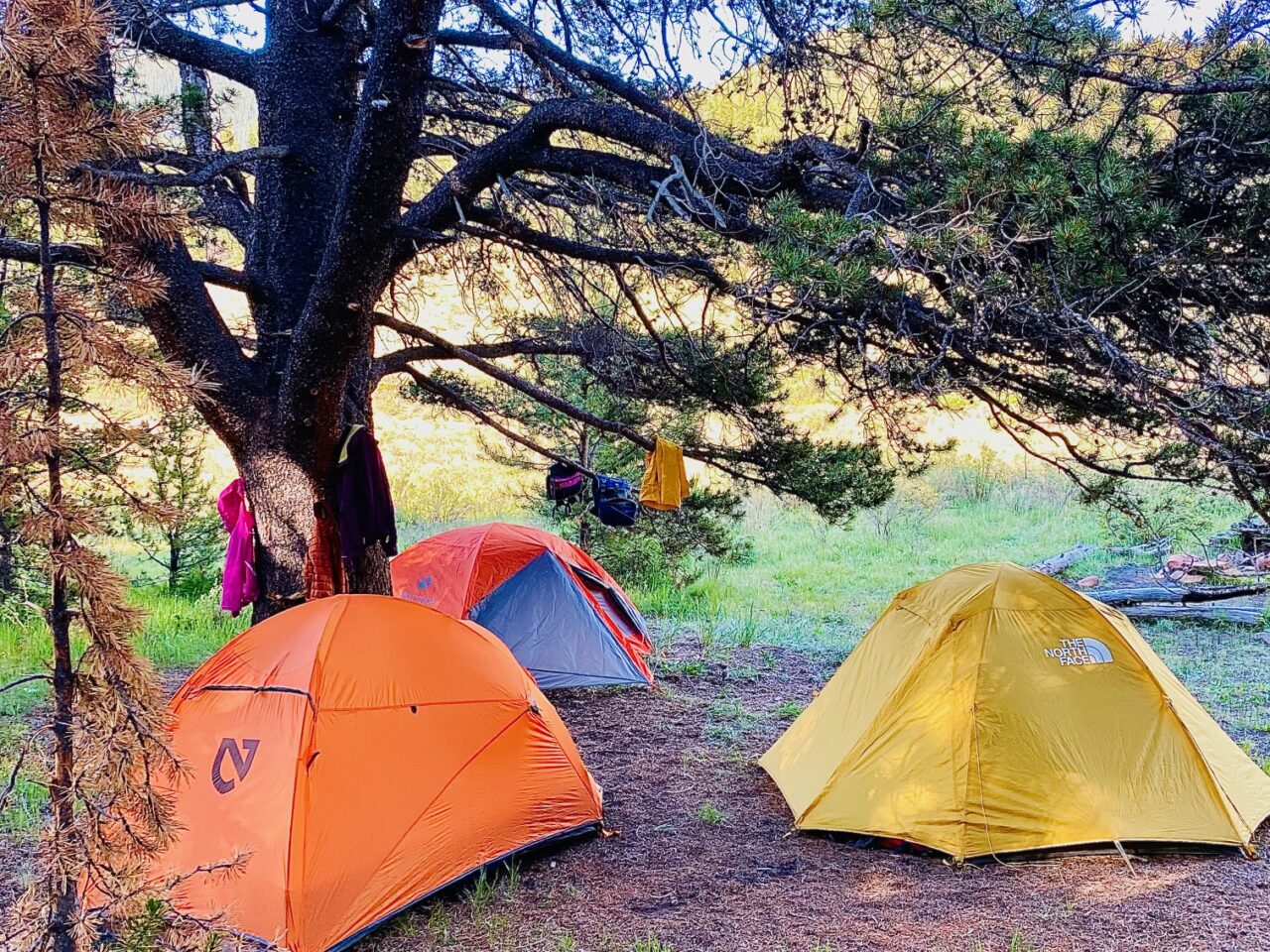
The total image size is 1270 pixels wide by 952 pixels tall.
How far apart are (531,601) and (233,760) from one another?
4122 mm

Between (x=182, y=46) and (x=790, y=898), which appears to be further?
(x=182, y=46)

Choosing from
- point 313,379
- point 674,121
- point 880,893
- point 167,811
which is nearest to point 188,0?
point 313,379

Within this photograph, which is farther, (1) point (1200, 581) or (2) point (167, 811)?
(1) point (1200, 581)

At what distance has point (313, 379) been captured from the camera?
17.4ft

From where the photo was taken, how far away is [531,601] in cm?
848

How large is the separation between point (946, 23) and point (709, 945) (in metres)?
4.08

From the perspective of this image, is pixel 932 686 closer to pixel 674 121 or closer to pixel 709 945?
pixel 709 945

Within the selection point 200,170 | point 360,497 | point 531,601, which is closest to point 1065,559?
point 531,601

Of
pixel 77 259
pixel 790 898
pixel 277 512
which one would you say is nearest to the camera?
pixel 77 259

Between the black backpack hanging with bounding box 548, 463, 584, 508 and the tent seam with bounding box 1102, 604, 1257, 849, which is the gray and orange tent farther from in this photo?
the tent seam with bounding box 1102, 604, 1257, 849

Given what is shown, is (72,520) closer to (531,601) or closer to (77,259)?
(77,259)

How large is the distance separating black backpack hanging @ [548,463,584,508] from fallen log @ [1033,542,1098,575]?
688cm

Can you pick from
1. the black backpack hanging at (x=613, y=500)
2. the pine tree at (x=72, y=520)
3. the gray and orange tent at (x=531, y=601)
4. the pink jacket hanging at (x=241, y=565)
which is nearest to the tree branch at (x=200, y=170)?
the pine tree at (x=72, y=520)

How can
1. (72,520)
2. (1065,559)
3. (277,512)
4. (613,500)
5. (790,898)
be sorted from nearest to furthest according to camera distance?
(72,520) → (790,898) → (277,512) → (613,500) → (1065,559)
